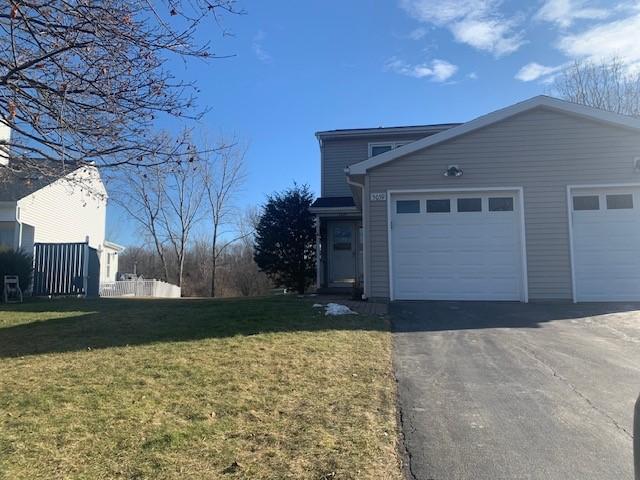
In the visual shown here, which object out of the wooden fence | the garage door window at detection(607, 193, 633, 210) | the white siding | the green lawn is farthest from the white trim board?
the wooden fence

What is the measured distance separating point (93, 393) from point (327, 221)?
40.9ft

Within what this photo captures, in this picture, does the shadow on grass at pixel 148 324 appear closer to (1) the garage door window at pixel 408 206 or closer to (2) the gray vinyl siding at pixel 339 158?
(1) the garage door window at pixel 408 206

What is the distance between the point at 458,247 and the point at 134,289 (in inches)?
721

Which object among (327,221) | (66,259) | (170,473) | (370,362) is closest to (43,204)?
(66,259)

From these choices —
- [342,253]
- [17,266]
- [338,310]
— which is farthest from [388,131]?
[17,266]

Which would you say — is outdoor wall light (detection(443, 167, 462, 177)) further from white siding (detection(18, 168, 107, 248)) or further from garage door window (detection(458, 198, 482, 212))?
white siding (detection(18, 168, 107, 248))

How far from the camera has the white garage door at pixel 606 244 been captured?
1037 centimetres

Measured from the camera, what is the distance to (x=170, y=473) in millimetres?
3100

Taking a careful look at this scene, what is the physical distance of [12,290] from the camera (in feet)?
49.0

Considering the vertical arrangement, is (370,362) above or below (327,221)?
below

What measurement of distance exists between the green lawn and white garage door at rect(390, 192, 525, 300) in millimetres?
3300

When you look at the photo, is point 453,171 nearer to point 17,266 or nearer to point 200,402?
point 200,402

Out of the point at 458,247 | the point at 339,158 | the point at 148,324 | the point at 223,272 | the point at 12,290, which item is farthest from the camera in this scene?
the point at 223,272

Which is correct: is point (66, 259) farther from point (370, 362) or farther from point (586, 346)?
point (586, 346)
